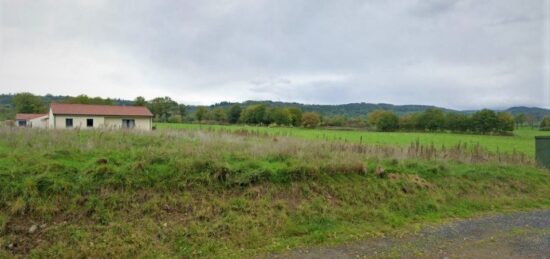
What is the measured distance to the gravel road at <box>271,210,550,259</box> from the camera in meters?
4.46

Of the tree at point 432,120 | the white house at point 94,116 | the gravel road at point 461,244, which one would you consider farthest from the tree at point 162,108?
the gravel road at point 461,244

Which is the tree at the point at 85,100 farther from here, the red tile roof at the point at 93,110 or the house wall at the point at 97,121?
the house wall at the point at 97,121

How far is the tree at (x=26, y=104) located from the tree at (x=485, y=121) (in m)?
106

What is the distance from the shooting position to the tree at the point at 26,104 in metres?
67.7

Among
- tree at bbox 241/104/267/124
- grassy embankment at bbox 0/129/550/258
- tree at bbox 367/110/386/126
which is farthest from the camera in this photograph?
tree at bbox 241/104/267/124

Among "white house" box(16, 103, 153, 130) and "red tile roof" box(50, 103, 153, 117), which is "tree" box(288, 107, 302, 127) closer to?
"red tile roof" box(50, 103, 153, 117)

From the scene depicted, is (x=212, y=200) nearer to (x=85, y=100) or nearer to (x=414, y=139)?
(x=414, y=139)

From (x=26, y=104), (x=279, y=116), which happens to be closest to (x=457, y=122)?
(x=279, y=116)

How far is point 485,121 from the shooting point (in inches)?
2692

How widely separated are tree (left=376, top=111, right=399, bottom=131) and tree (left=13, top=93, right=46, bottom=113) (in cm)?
8690

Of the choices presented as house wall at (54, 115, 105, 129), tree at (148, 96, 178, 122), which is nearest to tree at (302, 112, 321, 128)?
tree at (148, 96, 178, 122)

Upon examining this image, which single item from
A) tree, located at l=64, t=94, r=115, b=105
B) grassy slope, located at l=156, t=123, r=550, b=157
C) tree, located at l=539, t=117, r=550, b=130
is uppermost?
tree, located at l=64, t=94, r=115, b=105

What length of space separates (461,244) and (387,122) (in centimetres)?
8007

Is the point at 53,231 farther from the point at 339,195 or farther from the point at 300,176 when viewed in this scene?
the point at 339,195
